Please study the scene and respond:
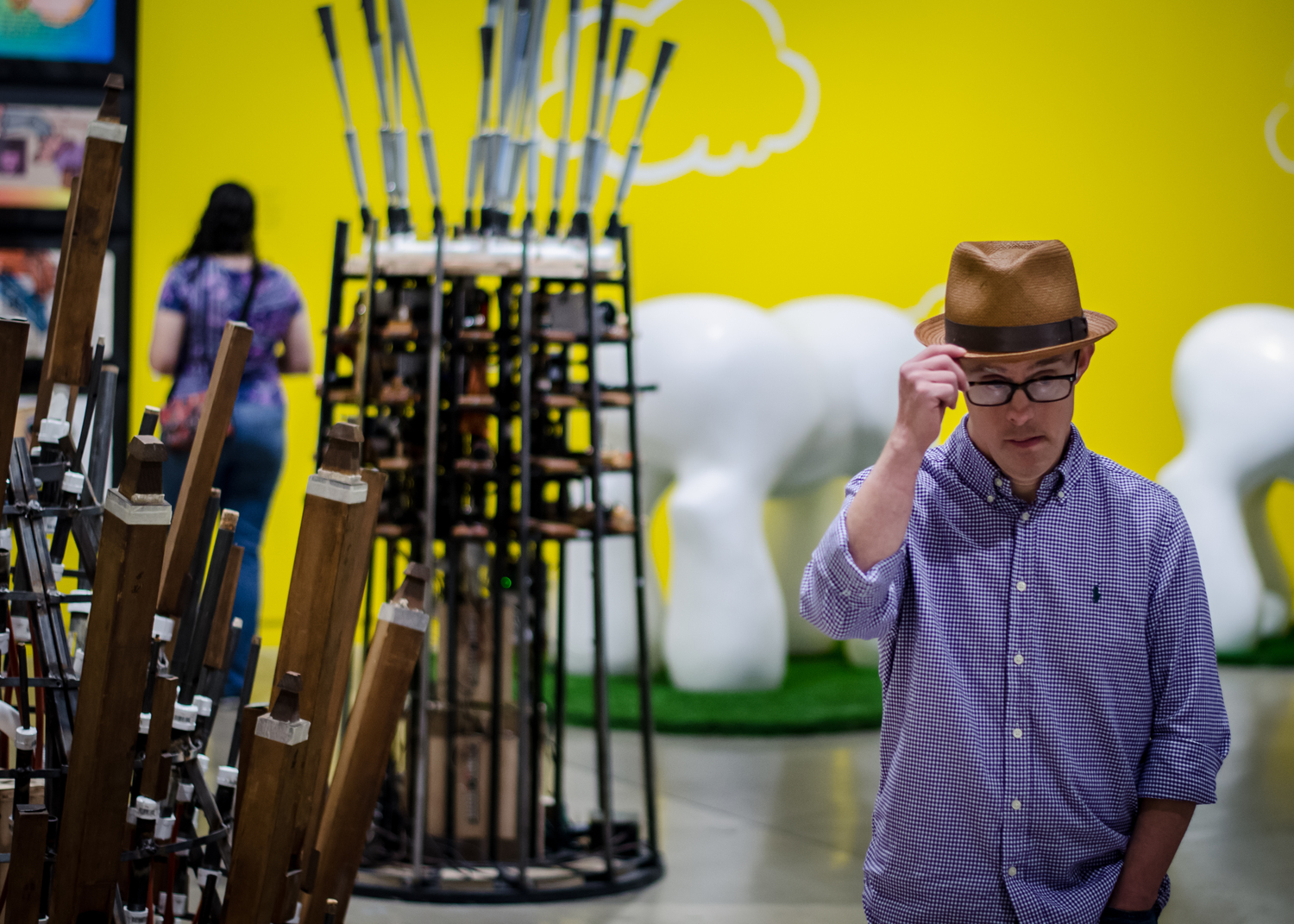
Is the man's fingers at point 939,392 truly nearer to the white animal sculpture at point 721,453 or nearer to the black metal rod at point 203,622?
the black metal rod at point 203,622

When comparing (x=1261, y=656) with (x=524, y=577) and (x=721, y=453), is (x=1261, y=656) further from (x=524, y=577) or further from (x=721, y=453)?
(x=524, y=577)

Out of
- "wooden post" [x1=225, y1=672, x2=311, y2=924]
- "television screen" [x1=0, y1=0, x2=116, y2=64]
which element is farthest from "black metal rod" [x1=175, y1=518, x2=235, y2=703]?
"television screen" [x1=0, y1=0, x2=116, y2=64]

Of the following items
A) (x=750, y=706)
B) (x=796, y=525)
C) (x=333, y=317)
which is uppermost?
(x=333, y=317)

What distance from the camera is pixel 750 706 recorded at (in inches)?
198

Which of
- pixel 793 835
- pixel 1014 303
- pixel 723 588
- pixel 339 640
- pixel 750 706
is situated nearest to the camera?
pixel 339 640

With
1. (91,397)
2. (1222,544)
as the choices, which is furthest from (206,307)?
(1222,544)

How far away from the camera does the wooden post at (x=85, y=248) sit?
1.22 meters

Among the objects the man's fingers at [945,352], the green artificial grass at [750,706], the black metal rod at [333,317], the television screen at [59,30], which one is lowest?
the green artificial grass at [750,706]

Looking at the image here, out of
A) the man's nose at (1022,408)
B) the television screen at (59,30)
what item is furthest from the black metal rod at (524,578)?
the television screen at (59,30)

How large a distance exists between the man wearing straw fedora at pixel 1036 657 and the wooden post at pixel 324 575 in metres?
0.51

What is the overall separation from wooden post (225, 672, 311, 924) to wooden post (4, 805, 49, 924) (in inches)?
5.8

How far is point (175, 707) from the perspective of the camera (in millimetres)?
1312

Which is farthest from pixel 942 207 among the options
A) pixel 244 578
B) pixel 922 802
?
pixel 922 802

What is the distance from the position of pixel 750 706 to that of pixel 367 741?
3.91m
